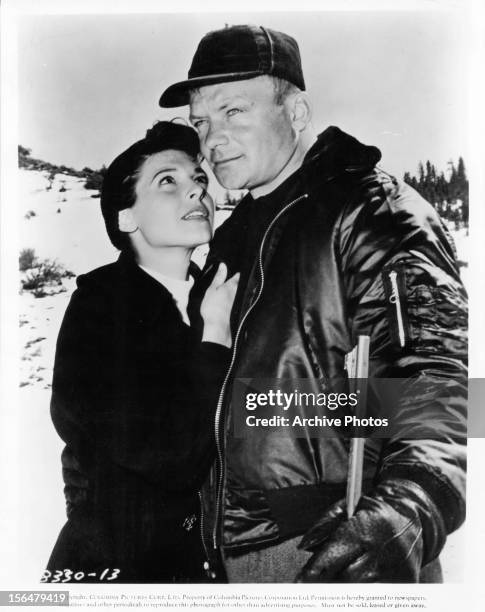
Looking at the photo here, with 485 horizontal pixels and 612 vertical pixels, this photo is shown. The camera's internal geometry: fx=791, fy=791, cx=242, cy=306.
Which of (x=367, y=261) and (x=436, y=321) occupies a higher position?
(x=367, y=261)

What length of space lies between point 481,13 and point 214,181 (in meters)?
1.06

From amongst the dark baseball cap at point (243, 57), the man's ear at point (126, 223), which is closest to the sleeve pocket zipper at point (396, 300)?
the dark baseball cap at point (243, 57)

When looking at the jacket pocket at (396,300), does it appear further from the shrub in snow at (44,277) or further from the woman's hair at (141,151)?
the shrub in snow at (44,277)


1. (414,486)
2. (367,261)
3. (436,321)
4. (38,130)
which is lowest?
(414,486)

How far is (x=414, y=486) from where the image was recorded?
2.50m

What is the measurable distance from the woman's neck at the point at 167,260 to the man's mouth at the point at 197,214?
0.34 feet

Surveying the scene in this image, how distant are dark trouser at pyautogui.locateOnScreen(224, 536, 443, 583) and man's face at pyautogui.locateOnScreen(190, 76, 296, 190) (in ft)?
4.01

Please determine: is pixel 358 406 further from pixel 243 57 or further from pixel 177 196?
pixel 243 57

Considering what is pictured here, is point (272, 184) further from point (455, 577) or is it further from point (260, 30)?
point (455, 577)

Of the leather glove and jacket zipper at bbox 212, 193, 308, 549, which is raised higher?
jacket zipper at bbox 212, 193, 308, 549

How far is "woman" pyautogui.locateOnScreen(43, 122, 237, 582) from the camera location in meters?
2.60

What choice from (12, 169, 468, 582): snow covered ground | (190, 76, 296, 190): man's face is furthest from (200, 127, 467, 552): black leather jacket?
(12, 169, 468, 582): snow covered ground

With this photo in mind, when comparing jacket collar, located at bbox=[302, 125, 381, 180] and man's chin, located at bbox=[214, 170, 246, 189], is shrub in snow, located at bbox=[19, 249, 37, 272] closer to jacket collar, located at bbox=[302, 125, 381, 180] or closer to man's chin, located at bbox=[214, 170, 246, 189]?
man's chin, located at bbox=[214, 170, 246, 189]

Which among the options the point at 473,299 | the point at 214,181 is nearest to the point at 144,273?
the point at 214,181
